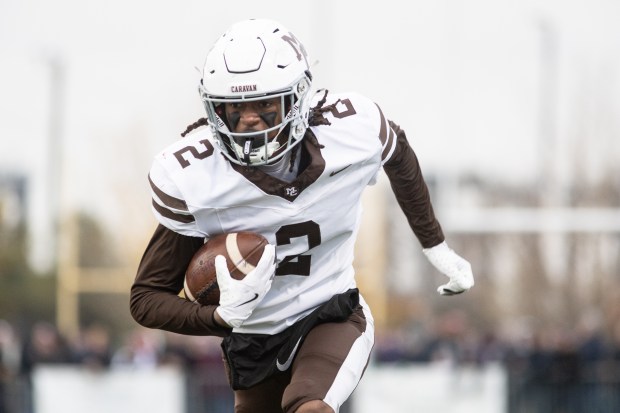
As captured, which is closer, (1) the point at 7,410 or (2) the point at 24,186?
(1) the point at 7,410

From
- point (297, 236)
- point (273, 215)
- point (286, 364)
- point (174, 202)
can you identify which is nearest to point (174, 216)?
point (174, 202)

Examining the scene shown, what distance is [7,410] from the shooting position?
10.2 metres

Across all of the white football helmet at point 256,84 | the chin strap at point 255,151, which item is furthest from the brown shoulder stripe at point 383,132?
the chin strap at point 255,151

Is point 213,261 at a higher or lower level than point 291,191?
lower

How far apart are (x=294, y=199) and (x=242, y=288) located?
47cm

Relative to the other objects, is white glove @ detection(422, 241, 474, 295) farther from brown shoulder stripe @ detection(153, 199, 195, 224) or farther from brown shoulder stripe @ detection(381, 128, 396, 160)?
brown shoulder stripe @ detection(153, 199, 195, 224)

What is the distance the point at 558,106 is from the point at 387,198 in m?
3.90

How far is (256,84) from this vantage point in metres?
4.26

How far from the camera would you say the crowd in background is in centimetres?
1034

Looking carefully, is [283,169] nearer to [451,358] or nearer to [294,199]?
[294,199]

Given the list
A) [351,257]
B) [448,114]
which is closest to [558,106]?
[448,114]

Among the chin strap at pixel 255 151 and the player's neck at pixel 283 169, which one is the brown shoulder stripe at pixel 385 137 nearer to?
the player's neck at pixel 283 169

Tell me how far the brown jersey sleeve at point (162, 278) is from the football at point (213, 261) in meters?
0.09

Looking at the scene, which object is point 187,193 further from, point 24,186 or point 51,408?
point 24,186
